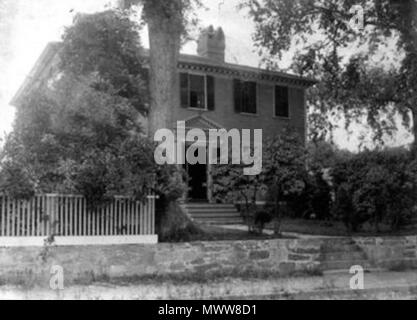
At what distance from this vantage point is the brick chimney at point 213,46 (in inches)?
981

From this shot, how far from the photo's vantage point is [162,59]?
1342 centimetres

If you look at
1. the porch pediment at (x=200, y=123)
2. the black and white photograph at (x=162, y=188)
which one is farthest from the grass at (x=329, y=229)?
the porch pediment at (x=200, y=123)

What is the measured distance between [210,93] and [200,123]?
4.64 ft

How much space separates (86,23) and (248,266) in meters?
6.70

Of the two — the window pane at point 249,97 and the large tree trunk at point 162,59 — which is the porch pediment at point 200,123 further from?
the large tree trunk at point 162,59

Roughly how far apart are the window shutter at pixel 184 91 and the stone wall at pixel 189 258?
10.7 metres

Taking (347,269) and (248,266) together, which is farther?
(347,269)

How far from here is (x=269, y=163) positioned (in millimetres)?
13875

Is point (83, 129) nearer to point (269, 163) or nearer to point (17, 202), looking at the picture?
point (17, 202)

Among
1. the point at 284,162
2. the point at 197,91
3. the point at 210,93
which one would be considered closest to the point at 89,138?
the point at 284,162
